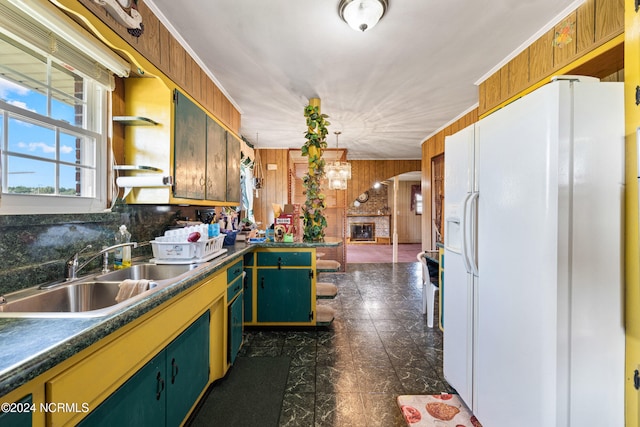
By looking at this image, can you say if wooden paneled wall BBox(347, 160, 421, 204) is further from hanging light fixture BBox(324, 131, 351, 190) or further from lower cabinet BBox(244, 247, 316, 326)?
lower cabinet BBox(244, 247, 316, 326)

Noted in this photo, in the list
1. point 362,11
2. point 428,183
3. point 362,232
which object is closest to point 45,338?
point 362,11

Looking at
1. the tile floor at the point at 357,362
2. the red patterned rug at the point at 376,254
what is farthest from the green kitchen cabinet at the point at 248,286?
the red patterned rug at the point at 376,254

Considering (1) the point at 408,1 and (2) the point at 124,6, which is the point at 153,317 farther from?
(1) the point at 408,1

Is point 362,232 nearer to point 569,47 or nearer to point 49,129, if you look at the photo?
point 569,47

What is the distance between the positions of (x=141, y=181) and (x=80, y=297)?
0.77 meters

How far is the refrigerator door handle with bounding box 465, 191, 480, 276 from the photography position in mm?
1604

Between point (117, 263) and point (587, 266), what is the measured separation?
8.20ft

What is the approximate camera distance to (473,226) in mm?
1604

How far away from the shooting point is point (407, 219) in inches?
420

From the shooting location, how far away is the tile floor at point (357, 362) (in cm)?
178

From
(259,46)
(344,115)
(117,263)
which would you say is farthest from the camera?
(344,115)

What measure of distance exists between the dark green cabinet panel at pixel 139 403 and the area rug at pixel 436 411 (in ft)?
4.64

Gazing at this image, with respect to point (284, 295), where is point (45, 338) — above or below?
above

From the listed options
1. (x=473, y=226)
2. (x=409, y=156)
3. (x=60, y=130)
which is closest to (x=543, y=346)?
(x=473, y=226)
